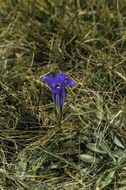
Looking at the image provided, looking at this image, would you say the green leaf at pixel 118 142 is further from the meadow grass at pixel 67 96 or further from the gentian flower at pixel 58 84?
the gentian flower at pixel 58 84

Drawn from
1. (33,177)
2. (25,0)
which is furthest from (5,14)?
(33,177)

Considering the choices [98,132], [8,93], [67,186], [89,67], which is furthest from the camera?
[89,67]

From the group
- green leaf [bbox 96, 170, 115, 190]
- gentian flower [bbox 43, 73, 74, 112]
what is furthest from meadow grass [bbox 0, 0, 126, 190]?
gentian flower [bbox 43, 73, 74, 112]

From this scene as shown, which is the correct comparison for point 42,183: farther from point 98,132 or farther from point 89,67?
point 89,67

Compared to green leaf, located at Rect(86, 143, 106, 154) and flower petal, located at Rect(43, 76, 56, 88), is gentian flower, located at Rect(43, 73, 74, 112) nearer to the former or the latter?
flower petal, located at Rect(43, 76, 56, 88)

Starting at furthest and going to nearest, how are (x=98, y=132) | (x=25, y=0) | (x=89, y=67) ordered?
(x=25, y=0) < (x=89, y=67) < (x=98, y=132)

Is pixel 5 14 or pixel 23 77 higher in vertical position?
pixel 5 14

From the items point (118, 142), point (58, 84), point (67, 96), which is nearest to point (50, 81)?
point (58, 84)

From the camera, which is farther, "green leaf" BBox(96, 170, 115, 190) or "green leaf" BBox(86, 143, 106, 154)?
"green leaf" BBox(86, 143, 106, 154)

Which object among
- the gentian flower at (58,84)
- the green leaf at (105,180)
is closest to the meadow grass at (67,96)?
the green leaf at (105,180)
